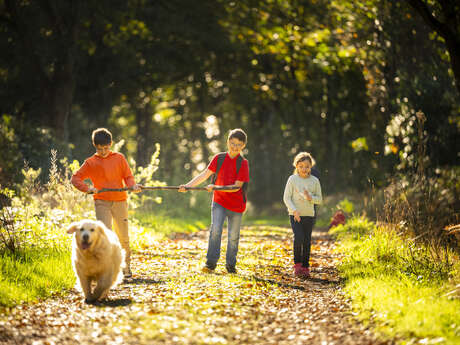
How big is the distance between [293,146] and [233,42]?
19.3 ft

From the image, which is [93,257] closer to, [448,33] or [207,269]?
[207,269]

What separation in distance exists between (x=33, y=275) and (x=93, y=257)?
155cm

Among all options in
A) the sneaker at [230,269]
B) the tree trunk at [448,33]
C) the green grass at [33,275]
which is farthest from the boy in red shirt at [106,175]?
the tree trunk at [448,33]

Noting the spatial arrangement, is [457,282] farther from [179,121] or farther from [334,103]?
[179,121]

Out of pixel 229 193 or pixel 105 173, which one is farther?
pixel 229 193

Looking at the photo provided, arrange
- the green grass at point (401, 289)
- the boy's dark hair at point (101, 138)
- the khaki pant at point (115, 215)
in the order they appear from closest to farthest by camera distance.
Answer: the green grass at point (401, 289), the boy's dark hair at point (101, 138), the khaki pant at point (115, 215)

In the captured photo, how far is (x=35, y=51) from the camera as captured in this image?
19656 mm

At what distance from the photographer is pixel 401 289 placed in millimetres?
6641

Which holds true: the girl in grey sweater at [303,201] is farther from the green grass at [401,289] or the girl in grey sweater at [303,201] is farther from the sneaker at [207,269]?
the sneaker at [207,269]

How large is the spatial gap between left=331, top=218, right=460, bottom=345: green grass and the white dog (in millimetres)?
2849

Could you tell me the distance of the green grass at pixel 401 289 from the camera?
5301mm

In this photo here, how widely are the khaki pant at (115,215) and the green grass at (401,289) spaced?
3140 mm

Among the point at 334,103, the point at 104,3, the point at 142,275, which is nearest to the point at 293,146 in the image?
the point at 334,103

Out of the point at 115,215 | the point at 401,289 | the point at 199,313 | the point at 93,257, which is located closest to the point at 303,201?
the point at 401,289
